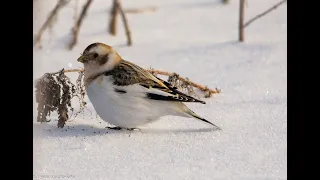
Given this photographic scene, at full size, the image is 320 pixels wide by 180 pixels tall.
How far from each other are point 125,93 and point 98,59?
11.7 inches

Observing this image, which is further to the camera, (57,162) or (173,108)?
(173,108)

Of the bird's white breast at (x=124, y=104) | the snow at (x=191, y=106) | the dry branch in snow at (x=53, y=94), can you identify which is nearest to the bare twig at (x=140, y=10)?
the snow at (x=191, y=106)

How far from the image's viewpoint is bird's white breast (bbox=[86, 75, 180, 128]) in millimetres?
3463

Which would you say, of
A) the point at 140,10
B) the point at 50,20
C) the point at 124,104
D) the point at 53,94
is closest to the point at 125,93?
the point at 124,104

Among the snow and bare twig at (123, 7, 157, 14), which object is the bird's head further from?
bare twig at (123, 7, 157, 14)

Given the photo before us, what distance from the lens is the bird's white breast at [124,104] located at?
3.46m

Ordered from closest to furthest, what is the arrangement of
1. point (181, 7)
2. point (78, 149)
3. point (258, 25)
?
1. point (78, 149)
2. point (258, 25)
3. point (181, 7)

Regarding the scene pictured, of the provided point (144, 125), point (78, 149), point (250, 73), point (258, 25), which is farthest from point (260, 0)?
point (78, 149)

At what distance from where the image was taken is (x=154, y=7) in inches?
255

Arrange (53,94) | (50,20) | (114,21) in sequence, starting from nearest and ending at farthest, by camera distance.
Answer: (53,94) < (50,20) < (114,21)

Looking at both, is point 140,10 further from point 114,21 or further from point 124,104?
point 124,104

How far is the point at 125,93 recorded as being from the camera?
11.4 feet

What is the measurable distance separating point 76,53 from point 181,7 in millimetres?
1523

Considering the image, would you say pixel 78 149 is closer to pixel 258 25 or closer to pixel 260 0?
pixel 258 25
